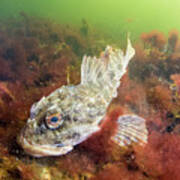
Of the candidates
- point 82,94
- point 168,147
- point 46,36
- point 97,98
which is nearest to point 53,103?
point 82,94

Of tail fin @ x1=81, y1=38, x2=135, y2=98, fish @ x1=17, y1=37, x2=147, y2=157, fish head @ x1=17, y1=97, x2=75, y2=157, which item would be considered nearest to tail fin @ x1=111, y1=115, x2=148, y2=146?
fish @ x1=17, y1=37, x2=147, y2=157

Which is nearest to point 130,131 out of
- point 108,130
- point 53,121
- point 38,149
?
point 108,130

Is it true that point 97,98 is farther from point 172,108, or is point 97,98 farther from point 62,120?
point 172,108

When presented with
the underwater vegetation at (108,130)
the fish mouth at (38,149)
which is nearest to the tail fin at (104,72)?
the underwater vegetation at (108,130)

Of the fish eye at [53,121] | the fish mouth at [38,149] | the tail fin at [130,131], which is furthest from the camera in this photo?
the tail fin at [130,131]

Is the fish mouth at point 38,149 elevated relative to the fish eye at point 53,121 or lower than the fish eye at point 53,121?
lower

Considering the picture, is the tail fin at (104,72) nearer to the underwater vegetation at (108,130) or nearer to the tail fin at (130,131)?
the underwater vegetation at (108,130)

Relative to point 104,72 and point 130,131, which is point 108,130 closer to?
point 130,131
